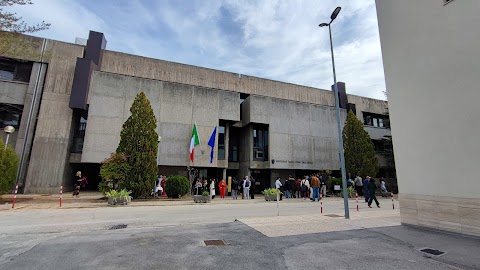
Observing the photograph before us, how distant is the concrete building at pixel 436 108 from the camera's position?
6531 millimetres

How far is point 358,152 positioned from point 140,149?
22.3 meters

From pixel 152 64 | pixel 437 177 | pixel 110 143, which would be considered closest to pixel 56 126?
pixel 110 143

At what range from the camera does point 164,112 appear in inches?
939

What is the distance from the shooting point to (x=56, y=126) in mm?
21672

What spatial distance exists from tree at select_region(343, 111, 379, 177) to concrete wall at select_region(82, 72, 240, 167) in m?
12.9

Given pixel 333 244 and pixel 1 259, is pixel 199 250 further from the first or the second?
pixel 1 259

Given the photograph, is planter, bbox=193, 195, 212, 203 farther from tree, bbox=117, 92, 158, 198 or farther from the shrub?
the shrub

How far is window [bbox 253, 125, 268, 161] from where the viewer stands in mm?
26600

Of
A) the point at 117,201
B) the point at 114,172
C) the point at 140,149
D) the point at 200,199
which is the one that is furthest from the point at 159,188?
the point at 117,201

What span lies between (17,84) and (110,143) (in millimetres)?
10148

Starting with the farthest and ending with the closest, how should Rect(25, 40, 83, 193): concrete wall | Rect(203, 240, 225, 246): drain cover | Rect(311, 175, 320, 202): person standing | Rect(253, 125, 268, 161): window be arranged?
Rect(253, 125, 268, 161): window
Rect(25, 40, 83, 193): concrete wall
Rect(311, 175, 320, 202): person standing
Rect(203, 240, 225, 246): drain cover

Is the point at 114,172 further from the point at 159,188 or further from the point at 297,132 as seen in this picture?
the point at 297,132

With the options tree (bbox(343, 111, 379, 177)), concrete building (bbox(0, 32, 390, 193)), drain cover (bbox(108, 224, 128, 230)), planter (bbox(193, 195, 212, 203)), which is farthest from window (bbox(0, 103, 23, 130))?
tree (bbox(343, 111, 379, 177))

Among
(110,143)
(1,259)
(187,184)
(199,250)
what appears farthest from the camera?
(110,143)
